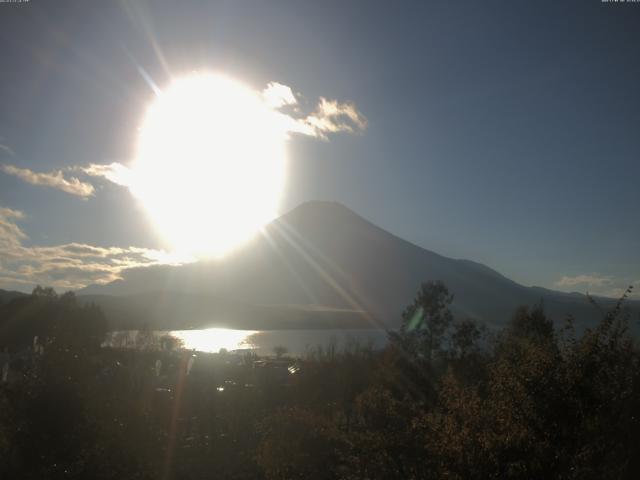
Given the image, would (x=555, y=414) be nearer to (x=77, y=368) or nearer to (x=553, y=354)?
(x=553, y=354)

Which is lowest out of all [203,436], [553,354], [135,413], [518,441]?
[203,436]

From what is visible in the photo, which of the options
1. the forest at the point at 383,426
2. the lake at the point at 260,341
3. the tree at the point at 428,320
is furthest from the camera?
the lake at the point at 260,341

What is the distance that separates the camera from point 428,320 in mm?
31797

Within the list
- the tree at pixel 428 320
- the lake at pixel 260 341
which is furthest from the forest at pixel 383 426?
the lake at pixel 260 341

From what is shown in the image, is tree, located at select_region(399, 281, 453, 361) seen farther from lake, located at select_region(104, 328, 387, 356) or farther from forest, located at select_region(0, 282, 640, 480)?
lake, located at select_region(104, 328, 387, 356)

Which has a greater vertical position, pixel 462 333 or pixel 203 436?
pixel 462 333

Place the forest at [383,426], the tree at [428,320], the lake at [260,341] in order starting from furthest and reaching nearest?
the lake at [260,341] → the tree at [428,320] → the forest at [383,426]

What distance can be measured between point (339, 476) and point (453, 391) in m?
6.97

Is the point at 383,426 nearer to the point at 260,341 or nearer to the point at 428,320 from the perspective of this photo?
the point at 428,320

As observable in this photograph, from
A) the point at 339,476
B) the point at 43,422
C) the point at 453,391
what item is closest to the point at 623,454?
the point at 453,391

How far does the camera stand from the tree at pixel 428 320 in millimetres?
30812

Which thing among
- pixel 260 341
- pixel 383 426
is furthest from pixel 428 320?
pixel 260 341

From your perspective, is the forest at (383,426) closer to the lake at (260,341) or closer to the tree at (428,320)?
the tree at (428,320)

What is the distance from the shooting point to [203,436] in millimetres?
18047
